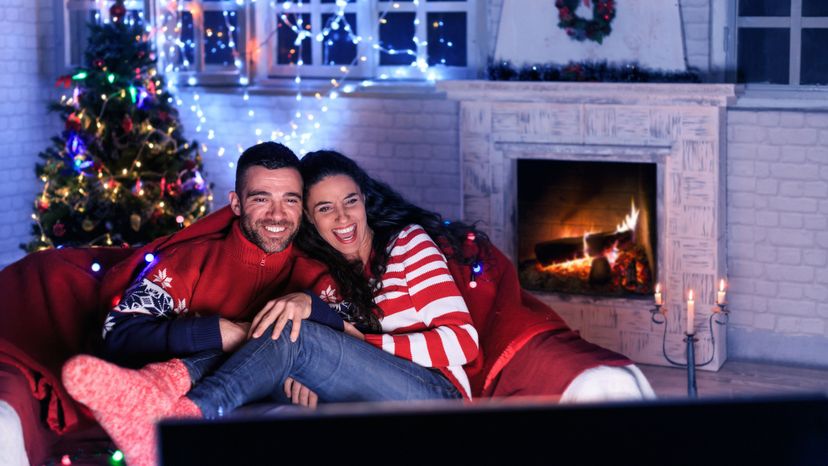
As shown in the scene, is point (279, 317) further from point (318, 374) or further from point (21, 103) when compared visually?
point (21, 103)

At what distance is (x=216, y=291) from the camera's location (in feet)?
10.7

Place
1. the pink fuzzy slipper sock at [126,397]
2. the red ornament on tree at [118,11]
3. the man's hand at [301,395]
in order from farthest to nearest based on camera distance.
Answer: the red ornament on tree at [118,11]
the man's hand at [301,395]
the pink fuzzy slipper sock at [126,397]

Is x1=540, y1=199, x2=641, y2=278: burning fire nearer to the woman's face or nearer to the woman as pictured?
the woman

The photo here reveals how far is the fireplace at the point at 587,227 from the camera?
539 cm

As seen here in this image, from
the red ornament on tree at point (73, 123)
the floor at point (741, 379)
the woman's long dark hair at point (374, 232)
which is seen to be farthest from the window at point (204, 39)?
the woman's long dark hair at point (374, 232)

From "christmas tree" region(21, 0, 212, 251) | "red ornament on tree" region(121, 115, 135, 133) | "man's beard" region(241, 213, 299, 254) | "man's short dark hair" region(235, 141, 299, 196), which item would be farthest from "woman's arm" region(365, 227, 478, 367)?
"red ornament on tree" region(121, 115, 135, 133)

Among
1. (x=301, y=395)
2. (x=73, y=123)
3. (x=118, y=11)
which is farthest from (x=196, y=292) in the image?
(x=118, y=11)

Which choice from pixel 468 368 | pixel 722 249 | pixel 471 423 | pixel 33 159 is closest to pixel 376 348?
pixel 468 368

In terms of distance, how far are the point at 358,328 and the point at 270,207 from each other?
426mm

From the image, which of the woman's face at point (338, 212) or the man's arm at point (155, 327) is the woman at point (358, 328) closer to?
the woman's face at point (338, 212)

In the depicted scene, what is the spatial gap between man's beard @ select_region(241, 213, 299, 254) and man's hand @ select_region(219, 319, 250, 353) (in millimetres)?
366

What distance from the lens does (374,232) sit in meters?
3.52

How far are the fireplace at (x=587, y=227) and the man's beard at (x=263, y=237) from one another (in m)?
2.49

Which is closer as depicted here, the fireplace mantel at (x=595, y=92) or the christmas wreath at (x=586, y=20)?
the fireplace mantel at (x=595, y=92)
